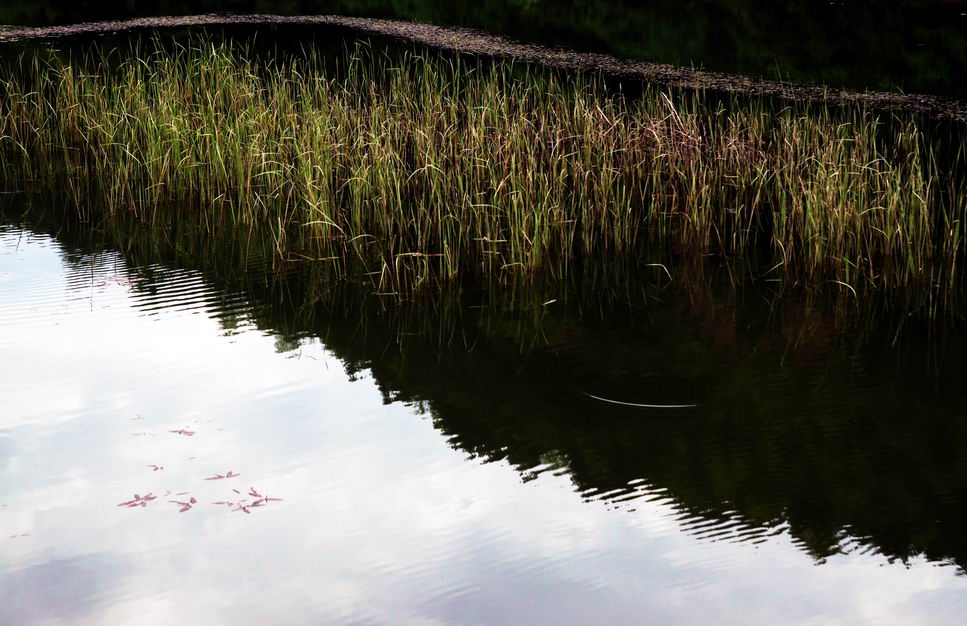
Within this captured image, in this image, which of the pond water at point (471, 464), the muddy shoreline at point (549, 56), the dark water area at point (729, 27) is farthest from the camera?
the dark water area at point (729, 27)

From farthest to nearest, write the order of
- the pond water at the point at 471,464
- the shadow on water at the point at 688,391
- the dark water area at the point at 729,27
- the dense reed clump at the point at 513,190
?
the dark water area at the point at 729,27 → the dense reed clump at the point at 513,190 → the shadow on water at the point at 688,391 → the pond water at the point at 471,464

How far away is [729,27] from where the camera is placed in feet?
64.6

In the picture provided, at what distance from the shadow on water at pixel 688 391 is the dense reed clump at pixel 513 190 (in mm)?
449

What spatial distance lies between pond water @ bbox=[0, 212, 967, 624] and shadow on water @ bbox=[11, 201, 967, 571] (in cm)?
2

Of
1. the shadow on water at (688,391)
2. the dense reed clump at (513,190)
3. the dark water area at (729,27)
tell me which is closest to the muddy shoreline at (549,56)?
the dark water area at (729,27)

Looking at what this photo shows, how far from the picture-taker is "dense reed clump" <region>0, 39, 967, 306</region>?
6.61m

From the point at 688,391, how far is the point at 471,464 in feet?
4.09

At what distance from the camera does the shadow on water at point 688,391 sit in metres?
4.10

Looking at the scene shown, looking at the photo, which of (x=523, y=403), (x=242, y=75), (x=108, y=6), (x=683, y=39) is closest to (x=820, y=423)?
(x=523, y=403)

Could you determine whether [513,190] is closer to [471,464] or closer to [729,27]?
[471,464]

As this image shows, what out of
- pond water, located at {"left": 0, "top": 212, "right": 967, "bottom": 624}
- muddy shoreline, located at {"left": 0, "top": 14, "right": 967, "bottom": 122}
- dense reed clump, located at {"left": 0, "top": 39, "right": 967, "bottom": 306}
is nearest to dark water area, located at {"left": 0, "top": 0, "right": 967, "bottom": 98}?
muddy shoreline, located at {"left": 0, "top": 14, "right": 967, "bottom": 122}

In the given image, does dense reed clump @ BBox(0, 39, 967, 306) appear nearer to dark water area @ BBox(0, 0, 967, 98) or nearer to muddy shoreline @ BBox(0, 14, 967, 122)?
muddy shoreline @ BBox(0, 14, 967, 122)

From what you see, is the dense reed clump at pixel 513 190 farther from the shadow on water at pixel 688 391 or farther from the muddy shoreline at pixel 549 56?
the muddy shoreline at pixel 549 56

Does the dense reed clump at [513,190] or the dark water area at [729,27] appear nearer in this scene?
the dense reed clump at [513,190]
